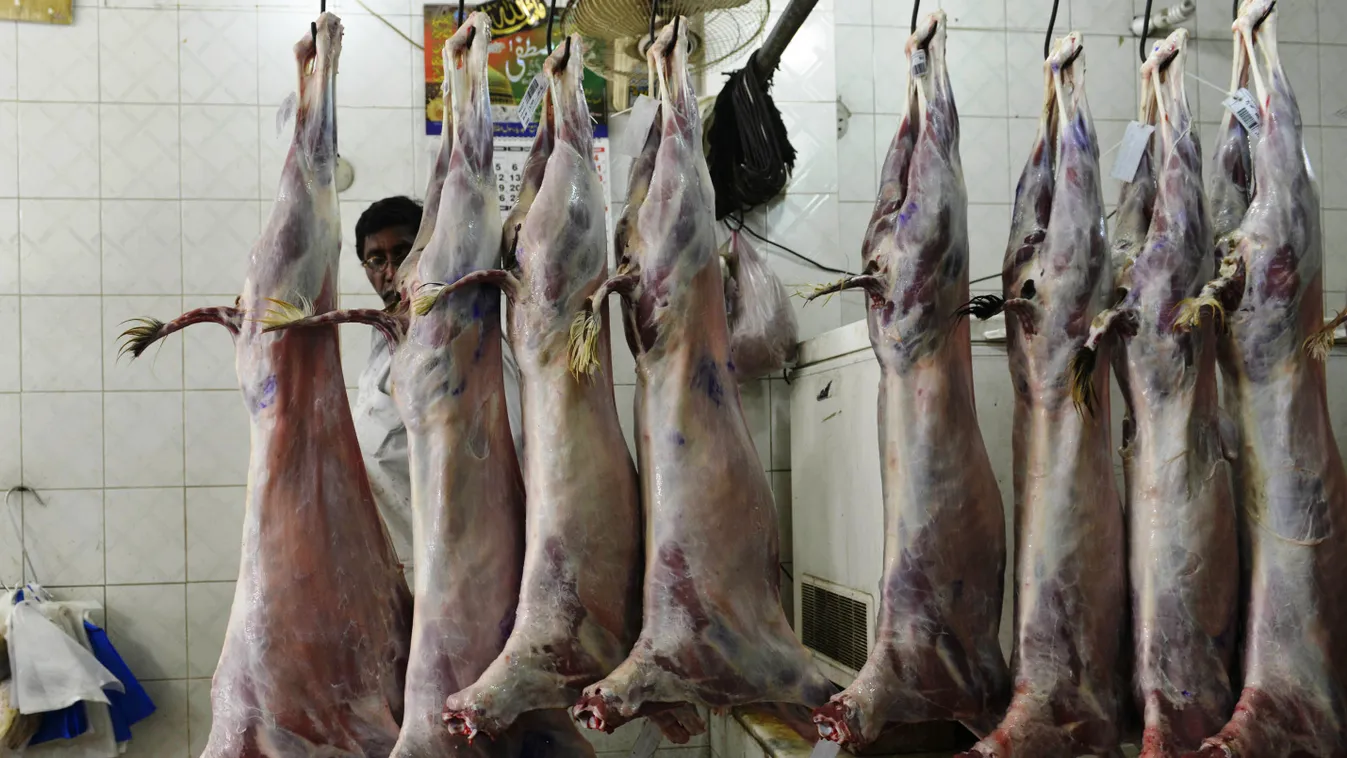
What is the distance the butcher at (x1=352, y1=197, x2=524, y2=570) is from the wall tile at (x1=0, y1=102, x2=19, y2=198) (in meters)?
1.26

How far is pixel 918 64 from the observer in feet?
5.58

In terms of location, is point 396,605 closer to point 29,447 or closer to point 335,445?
point 335,445

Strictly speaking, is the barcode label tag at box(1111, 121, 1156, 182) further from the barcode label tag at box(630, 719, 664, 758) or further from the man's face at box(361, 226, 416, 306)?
the man's face at box(361, 226, 416, 306)

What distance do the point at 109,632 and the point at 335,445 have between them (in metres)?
2.46

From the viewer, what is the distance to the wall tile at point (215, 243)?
3703mm

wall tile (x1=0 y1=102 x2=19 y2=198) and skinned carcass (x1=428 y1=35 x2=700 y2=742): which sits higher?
wall tile (x1=0 y1=102 x2=19 y2=198)

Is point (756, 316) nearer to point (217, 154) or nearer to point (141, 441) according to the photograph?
point (217, 154)

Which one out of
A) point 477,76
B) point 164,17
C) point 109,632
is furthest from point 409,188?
point 477,76

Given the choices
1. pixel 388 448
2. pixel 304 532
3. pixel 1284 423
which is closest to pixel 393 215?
pixel 388 448

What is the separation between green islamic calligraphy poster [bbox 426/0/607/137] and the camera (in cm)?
373

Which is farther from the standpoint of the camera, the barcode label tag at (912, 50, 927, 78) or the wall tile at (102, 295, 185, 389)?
the wall tile at (102, 295, 185, 389)

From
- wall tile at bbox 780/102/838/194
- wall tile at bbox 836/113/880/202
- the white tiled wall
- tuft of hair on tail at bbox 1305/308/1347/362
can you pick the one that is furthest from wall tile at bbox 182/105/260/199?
tuft of hair on tail at bbox 1305/308/1347/362

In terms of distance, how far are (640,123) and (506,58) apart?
222cm

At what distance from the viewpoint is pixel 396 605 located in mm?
1710
